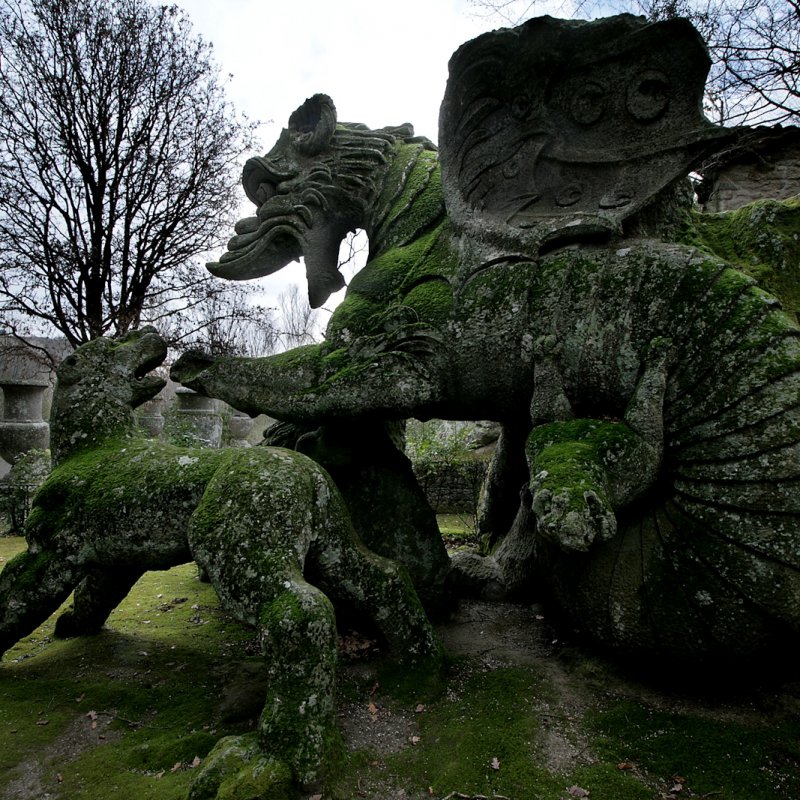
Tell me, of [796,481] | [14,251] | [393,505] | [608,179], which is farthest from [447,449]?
[14,251]

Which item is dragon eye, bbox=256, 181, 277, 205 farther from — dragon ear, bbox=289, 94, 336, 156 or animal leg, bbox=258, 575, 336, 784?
animal leg, bbox=258, 575, 336, 784

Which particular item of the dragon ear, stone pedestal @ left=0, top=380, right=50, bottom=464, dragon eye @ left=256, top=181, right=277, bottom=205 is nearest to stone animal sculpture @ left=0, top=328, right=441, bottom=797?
dragon eye @ left=256, top=181, right=277, bottom=205

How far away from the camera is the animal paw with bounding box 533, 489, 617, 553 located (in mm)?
2199

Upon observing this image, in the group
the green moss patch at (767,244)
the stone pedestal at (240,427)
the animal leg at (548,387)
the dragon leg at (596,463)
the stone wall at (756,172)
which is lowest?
the stone pedestal at (240,427)

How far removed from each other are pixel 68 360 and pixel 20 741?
6.07 ft

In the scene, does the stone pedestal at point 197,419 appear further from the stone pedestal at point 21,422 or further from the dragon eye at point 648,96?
the dragon eye at point 648,96

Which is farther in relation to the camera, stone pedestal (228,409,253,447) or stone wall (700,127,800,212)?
stone pedestal (228,409,253,447)

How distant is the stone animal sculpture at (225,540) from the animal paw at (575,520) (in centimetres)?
85

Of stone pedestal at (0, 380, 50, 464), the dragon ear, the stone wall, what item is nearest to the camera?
the dragon ear

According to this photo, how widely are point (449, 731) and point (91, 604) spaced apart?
2.38 metres

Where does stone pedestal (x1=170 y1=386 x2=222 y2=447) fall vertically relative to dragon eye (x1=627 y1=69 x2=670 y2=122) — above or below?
below

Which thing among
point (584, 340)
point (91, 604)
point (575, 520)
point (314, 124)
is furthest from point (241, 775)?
point (314, 124)

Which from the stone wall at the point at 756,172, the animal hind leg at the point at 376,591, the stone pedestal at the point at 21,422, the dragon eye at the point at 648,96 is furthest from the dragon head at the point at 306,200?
the stone pedestal at the point at 21,422

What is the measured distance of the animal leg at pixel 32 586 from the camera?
291cm
